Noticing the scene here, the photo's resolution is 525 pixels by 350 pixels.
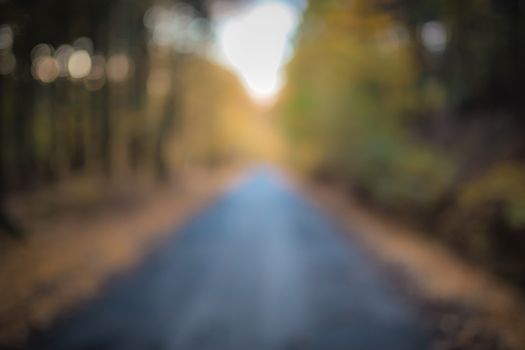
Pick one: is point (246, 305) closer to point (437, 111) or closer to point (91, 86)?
point (437, 111)

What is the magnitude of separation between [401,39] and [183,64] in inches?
517

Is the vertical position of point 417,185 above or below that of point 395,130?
below

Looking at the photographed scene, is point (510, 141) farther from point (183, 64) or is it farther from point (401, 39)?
point (183, 64)

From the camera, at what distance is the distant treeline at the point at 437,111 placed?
7.78m

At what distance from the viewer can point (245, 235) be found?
1305cm

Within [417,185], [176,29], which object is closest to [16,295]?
[417,185]

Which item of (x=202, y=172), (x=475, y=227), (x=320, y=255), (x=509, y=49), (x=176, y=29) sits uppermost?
(x=176, y=29)

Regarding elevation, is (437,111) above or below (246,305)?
above

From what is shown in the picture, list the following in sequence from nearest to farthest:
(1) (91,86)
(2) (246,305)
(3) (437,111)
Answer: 1. (2) (246,305)
2. (3) (437,111)
3. (1) (91,86)

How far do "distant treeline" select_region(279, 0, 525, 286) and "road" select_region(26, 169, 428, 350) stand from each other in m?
2.25

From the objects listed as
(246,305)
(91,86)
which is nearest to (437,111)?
(246,305)

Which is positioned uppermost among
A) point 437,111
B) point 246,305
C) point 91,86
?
point 91,86

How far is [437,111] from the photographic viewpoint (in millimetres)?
13398

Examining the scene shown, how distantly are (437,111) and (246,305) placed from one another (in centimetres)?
965
